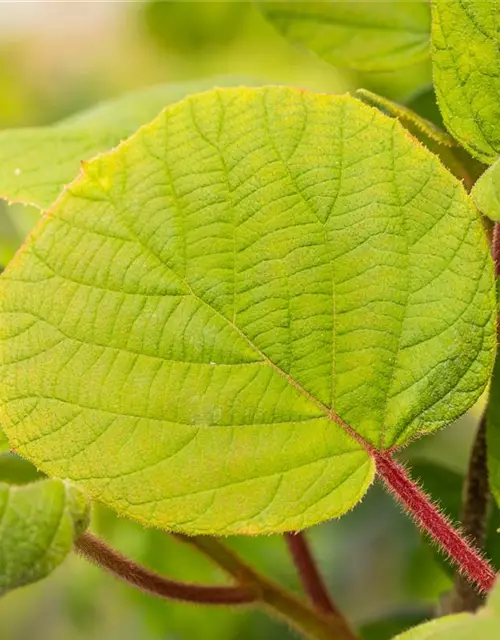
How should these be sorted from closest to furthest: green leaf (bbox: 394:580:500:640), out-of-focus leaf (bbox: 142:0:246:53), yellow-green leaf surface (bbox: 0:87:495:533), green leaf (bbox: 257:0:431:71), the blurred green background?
green leaf (bbox: 394:580:500:640) → yellow-green leaf surface (bbox: 0:87:495:533) → green leaf (bbox: 257:0:431:71) → the blurred green background → out-of-focus leaf (bbox: 142:0:246:53)

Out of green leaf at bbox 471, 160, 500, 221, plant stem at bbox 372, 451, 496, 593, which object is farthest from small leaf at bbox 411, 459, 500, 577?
green leaf at bbox 471, 160, 500, 221

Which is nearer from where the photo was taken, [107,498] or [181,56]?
[107,498]

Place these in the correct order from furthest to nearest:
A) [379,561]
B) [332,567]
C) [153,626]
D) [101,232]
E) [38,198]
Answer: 1. [379,561]
2. [332,567]
3. [153,626]
4. [38,198]
5. [101,232]

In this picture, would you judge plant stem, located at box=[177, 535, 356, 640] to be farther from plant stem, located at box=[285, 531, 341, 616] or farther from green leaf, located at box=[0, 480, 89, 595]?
green leaf, located at box=[0, 480, 89, 595]

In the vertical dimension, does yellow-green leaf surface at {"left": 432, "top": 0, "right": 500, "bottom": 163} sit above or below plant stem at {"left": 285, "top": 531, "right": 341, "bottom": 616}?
above

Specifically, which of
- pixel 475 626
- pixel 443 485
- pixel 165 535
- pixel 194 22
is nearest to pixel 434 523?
pixel 475 626

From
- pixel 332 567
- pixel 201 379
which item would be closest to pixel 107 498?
pixel 201 379

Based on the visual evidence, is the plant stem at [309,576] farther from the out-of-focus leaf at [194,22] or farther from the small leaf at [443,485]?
the out-of-focus leaf at [194,22]

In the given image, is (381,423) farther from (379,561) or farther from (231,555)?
(379,561)
